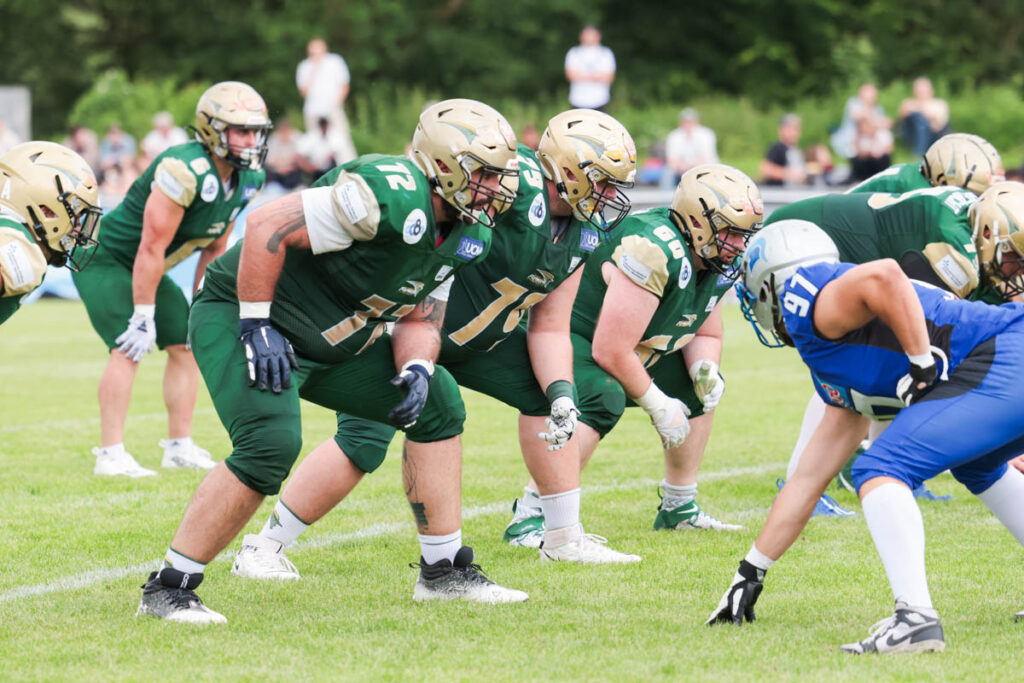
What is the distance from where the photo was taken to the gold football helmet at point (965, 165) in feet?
22.2

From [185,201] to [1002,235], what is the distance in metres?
4.36

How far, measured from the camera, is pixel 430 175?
457 centimetres

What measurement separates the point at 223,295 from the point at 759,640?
2.07 metres

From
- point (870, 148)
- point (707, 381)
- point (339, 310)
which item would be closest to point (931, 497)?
point (707, 381)

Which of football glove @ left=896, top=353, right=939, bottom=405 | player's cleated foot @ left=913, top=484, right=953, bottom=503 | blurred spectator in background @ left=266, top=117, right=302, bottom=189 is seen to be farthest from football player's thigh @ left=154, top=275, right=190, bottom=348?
blurred spectator in background @ left=266, top=117, right=302, bottom=189

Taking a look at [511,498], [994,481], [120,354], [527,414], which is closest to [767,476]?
[511,498]

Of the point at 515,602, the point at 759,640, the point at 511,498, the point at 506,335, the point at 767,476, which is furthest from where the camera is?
the point at 767,476

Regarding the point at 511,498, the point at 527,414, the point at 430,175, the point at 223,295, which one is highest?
the point at 430,175

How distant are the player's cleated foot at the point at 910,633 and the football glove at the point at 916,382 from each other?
62 cm

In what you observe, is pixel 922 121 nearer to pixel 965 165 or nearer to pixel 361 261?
pixel 965 165

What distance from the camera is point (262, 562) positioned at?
5.38m

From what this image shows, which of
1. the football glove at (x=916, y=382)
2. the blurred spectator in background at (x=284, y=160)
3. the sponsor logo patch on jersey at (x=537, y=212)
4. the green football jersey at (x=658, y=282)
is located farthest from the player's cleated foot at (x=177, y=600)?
the blurred spectator in background at (x=284, y=160)

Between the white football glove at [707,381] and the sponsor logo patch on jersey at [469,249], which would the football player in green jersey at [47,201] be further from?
the white football glove at [707,381]

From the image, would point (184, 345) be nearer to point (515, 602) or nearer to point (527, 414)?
point (527, 414)
